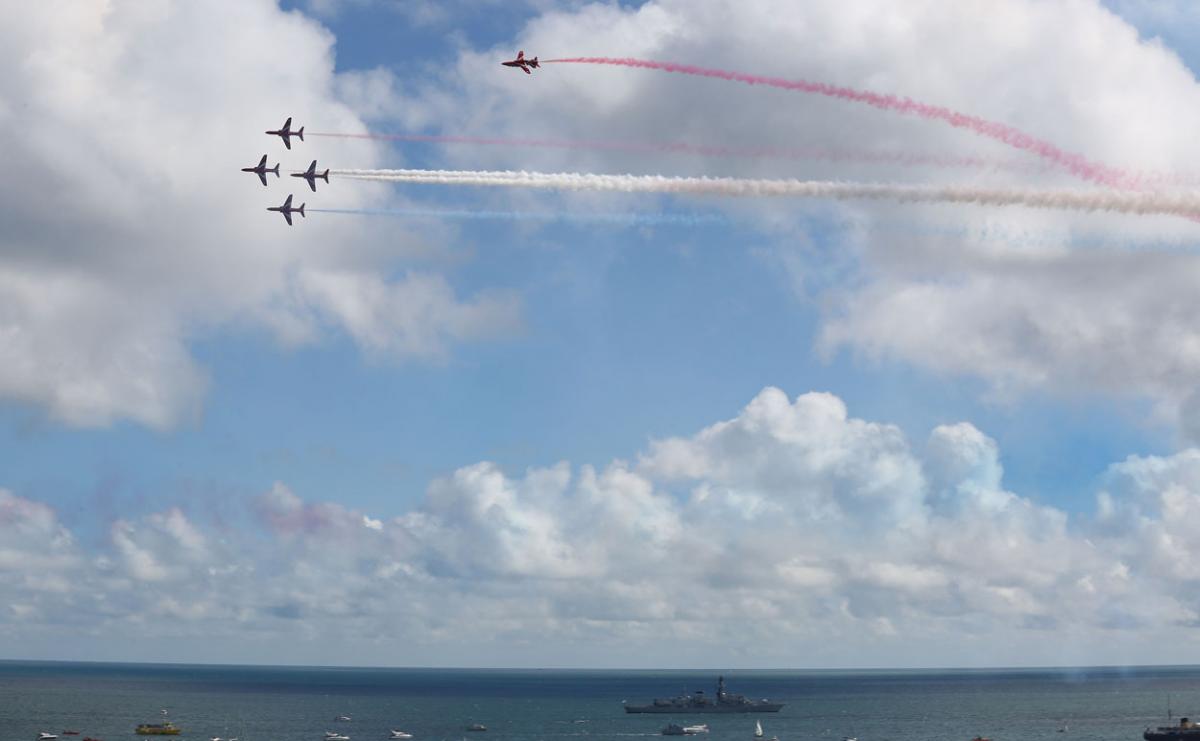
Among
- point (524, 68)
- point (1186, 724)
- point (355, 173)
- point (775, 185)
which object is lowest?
point (1186, 724)

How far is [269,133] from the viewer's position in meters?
126

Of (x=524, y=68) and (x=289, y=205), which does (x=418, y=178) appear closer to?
(x=524, y=68)

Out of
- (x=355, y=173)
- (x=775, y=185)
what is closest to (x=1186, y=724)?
(x=775, y=185)

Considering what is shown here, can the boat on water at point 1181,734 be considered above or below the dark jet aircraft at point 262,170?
below

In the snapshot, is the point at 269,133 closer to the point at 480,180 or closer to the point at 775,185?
the point at 480,180

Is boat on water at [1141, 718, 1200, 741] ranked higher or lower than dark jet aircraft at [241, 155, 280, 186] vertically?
lower

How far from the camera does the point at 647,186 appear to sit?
91438mm

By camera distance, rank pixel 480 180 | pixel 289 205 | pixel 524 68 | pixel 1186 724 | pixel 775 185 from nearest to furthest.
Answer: pixel 775 185
pixel 480 180
pixel 524 68
pixel 289 205
pixel 1186 724

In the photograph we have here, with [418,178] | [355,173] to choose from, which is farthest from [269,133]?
[418,178]

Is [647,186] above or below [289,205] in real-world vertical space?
below

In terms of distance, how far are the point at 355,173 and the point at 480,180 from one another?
1467cm

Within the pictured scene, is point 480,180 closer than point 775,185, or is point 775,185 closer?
point 775,185

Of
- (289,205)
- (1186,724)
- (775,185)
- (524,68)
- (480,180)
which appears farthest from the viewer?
(1186,724)

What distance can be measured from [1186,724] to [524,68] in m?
158
